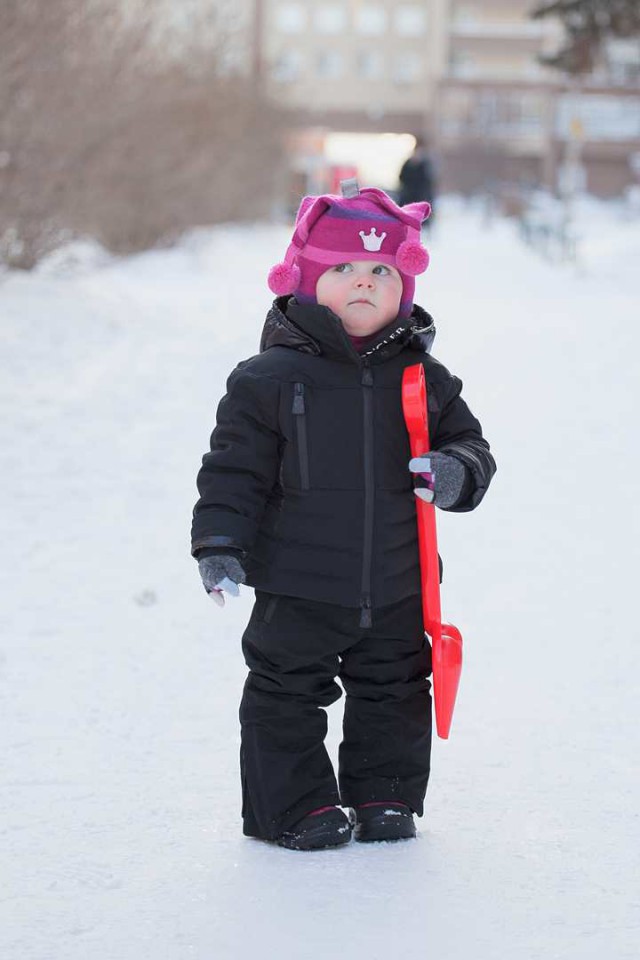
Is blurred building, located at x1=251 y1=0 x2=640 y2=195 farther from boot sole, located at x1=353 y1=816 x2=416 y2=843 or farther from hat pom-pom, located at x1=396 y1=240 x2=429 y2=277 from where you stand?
boot sole, located at x1=353 y1=816 x2=416 y2=843

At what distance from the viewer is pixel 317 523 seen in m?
2.69

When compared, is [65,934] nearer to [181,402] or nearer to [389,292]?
[389,292]

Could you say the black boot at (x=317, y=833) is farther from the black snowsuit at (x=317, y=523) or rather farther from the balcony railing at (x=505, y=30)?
the balcony railing at (x=505, y=30)

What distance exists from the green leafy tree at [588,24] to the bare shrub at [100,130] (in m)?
4.80

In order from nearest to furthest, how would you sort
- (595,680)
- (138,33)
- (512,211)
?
(595,680), (138,33), (512,211)

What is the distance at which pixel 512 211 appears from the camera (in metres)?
41.9

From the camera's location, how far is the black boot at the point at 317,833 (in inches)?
108

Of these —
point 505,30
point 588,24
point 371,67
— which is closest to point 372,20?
point 371,67

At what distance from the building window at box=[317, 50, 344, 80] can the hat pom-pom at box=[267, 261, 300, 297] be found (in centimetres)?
7930

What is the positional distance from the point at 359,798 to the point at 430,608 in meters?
0.41

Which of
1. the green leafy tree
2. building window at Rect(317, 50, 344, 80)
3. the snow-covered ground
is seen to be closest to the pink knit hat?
the snow-covered ground

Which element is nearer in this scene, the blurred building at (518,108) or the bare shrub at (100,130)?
the bare shrub at (100,130)

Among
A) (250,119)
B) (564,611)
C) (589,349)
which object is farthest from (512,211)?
(564,611)

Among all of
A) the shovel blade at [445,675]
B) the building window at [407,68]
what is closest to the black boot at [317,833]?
the shovel blade at [445,675]
